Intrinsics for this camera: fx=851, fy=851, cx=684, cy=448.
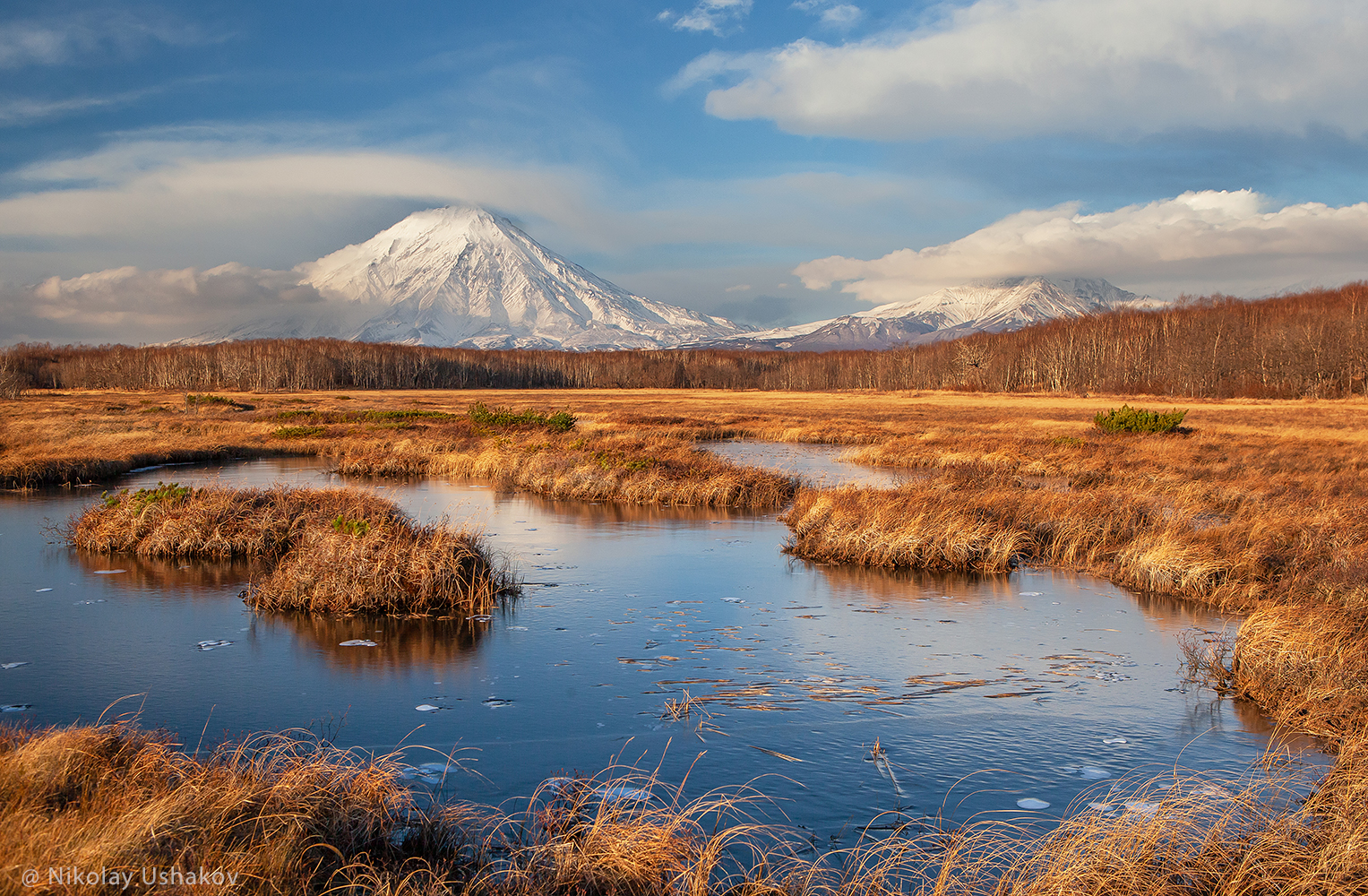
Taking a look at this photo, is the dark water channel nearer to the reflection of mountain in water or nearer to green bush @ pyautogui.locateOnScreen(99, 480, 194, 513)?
the reflection of mountain in water

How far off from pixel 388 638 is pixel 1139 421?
40.0 metres

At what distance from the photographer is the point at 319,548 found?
15055mm

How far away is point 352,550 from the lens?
1468cm

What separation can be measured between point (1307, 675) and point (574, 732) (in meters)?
8.73

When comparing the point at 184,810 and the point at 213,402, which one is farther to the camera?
the point at 213,402

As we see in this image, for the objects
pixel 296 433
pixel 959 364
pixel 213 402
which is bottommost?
pixel 296 433

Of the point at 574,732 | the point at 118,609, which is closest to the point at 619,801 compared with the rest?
the point at 574,732

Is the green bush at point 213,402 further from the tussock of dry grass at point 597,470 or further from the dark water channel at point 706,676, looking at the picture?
the dark water channel at point 706,676

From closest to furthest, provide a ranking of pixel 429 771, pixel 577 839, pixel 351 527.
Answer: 1. pixel 577 839
2. pixel 429 771
3. pixel 351 527

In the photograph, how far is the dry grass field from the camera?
6.02m

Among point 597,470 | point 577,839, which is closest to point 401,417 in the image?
point 597,470

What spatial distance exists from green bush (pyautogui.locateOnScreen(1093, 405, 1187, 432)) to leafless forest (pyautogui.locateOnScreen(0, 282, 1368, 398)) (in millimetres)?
68808

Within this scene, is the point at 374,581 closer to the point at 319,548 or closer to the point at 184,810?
the point at 319,548

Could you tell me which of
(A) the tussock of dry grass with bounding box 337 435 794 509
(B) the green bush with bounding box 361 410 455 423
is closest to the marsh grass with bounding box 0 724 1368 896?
(A) the tussock of dry grass with bounding box 337 435 794 509
